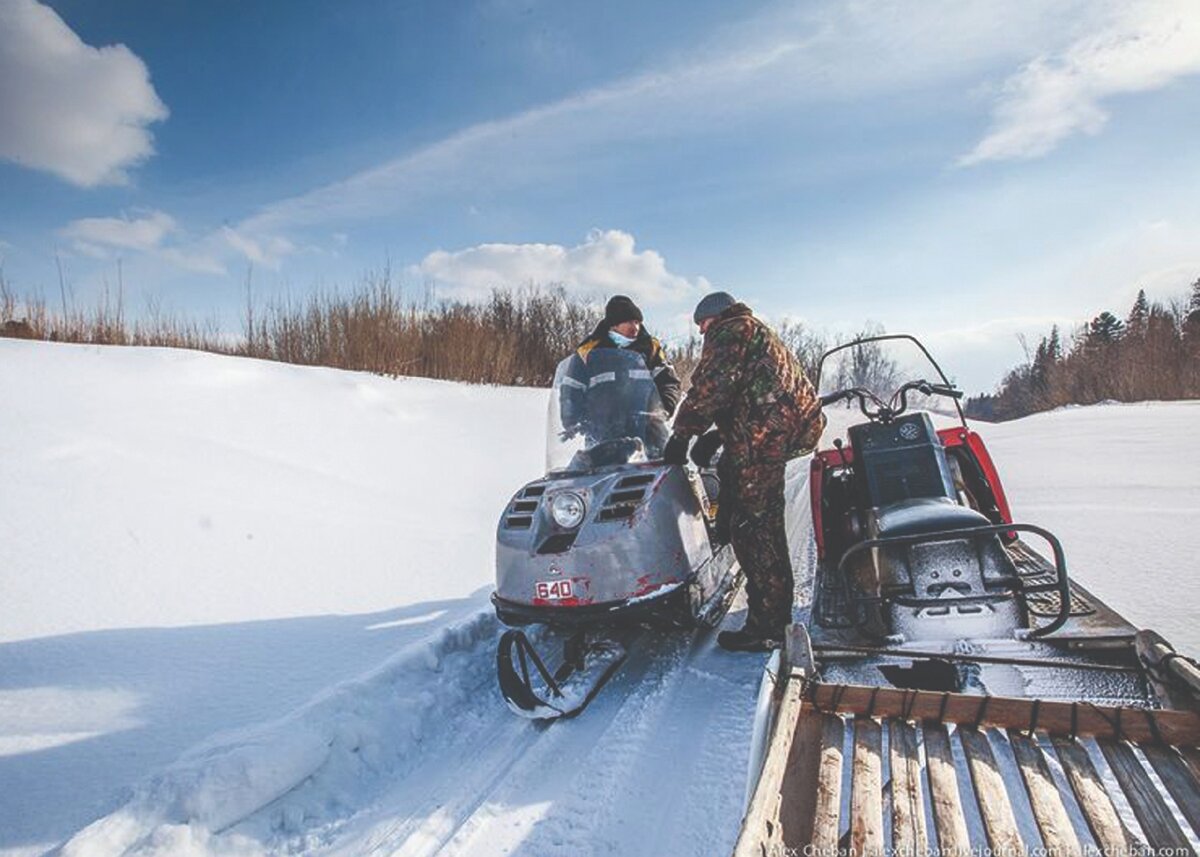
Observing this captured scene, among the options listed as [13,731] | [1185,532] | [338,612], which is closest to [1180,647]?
[1185,532]

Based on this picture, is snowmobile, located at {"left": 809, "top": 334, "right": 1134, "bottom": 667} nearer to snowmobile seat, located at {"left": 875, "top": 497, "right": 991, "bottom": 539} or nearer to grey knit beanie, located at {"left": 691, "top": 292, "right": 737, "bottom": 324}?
snowmobile seat, located at {"left": 875, "top": 497, "right": 991, "bottom": 539}

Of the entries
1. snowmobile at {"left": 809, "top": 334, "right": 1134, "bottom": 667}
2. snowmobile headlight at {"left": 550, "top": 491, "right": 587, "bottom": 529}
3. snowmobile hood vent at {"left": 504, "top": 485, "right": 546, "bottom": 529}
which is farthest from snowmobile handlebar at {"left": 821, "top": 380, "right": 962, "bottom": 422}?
snowmobile hood vent at {"left": 504, "top": 485, "right": 546, "bottom": 529}

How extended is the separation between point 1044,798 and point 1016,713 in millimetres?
318

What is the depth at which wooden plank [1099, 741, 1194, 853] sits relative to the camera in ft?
4.41

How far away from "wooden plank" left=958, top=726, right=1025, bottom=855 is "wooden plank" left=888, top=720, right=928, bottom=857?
5.1 inches

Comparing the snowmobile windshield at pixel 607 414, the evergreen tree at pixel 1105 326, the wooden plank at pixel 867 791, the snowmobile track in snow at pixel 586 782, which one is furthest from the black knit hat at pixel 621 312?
the evergreen tree at pixel 1105 326

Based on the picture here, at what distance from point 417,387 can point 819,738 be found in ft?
31.4

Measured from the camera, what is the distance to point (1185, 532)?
456 cm

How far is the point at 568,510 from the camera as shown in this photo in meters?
2.86

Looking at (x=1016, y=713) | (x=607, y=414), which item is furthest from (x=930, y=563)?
(x=607, y=414)

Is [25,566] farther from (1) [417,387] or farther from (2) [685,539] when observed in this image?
(1) [417,387]

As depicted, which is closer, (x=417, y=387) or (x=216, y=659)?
(x=216, y=659)
